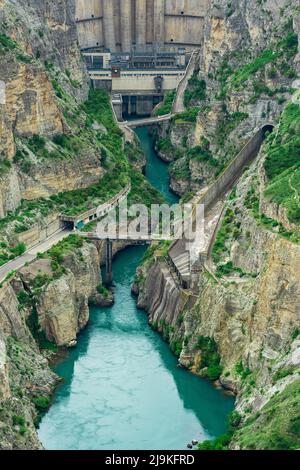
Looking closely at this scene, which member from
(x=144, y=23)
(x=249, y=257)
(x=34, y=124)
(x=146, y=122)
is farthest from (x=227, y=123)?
(x=144, y=23)

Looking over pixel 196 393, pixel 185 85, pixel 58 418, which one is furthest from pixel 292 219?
pixel 185 85

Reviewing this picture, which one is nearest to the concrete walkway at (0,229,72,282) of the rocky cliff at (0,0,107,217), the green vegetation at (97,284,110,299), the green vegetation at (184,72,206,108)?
the rocky cliff at (0,0,107,217)

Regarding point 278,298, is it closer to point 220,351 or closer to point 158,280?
point 220,351

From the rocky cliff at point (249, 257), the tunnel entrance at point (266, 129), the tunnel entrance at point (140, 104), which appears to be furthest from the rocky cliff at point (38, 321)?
the tunnel entrance at point (140, 104)

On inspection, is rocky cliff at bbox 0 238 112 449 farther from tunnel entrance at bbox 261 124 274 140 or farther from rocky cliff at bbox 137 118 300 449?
tunnel entrance at bbox 261 124 274 140

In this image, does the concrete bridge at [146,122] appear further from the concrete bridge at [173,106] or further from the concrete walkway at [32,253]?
the concrete walkway at [32,253]

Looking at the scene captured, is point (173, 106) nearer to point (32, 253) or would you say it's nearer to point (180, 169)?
point (180, 169)
